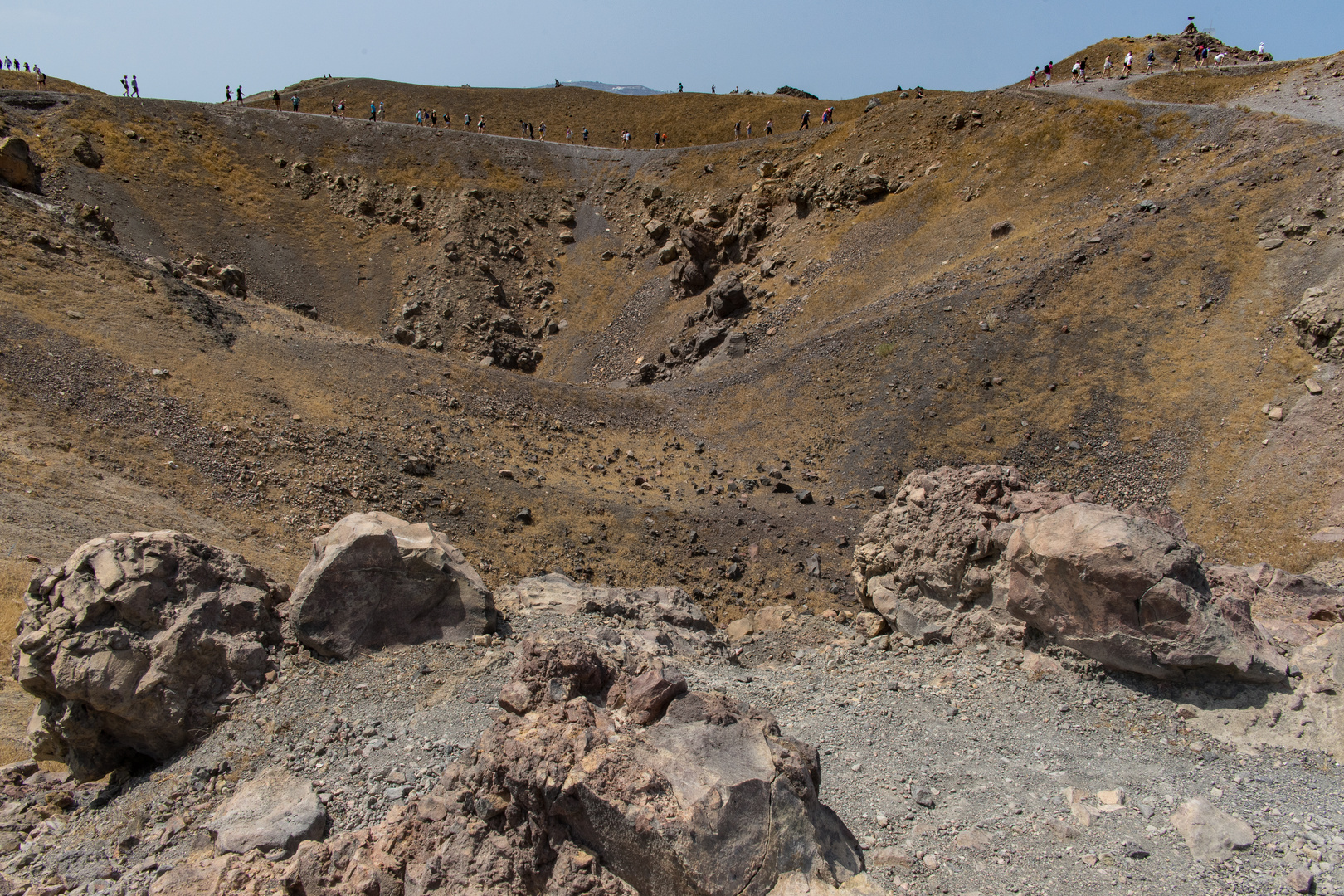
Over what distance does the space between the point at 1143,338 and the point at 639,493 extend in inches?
769

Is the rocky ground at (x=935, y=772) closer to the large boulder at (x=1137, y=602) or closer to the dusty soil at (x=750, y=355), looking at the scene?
the dusty soil at (x=750, y=355)

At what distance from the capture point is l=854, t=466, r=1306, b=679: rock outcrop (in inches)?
384

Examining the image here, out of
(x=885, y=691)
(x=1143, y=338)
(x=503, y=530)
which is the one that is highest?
(x=1143, y=338)

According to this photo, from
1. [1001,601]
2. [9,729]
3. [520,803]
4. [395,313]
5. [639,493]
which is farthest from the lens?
[395,313]

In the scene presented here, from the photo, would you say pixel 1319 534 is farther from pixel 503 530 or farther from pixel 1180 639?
pixel 503 530

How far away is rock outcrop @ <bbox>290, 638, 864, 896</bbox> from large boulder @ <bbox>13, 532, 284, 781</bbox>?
146 inches

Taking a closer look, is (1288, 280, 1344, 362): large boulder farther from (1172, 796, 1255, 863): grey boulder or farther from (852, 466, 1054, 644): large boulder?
(1172, 796, 1255, 863): grey boulder

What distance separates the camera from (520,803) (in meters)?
7.02

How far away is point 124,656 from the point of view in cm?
956

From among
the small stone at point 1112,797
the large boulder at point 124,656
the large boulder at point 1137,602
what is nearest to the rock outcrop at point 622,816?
the small stone at point 1112,797

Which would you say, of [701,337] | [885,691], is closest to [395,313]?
[701,337]

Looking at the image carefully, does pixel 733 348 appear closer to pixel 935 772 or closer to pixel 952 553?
pixel 952 553

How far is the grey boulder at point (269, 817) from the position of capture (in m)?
7.85

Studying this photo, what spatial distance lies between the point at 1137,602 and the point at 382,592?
11.3m
